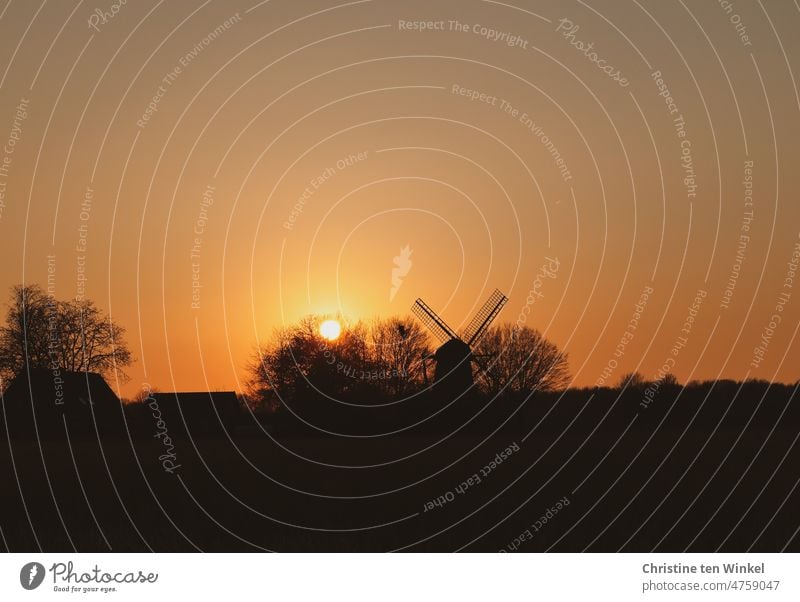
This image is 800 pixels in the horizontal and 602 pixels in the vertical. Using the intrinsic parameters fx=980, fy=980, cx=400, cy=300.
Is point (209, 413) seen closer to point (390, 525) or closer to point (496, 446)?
point (496, 446)

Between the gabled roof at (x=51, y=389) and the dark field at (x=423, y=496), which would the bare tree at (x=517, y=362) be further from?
the gabled roof at (x=51, y=389)

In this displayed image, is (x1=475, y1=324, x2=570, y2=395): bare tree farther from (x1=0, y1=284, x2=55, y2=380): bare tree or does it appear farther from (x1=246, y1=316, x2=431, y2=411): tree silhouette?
(x1=0, y1=284, x2=55, y2=380): bare tree

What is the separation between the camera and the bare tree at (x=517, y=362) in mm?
64562

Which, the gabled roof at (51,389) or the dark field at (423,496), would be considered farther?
the gabled roof at (51,389)

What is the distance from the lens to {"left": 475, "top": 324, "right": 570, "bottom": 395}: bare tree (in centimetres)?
6456

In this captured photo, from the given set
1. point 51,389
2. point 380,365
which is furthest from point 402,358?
point 51,389

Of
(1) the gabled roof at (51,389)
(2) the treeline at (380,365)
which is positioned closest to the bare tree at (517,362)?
(2) the treeline at (380,365)

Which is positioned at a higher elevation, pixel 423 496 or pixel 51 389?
pixel 51 389

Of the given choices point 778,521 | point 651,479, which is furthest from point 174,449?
point 778,521

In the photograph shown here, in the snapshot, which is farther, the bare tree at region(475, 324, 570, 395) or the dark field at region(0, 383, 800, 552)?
the bare tree at region(475, 324, 570, 395)

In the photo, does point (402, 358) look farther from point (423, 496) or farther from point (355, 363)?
point (423, 496)

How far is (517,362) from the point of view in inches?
2889

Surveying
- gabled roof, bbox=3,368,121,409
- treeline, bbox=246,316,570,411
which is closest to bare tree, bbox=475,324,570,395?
treeline, bbox=246,316,570,411

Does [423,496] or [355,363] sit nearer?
[423,496]
